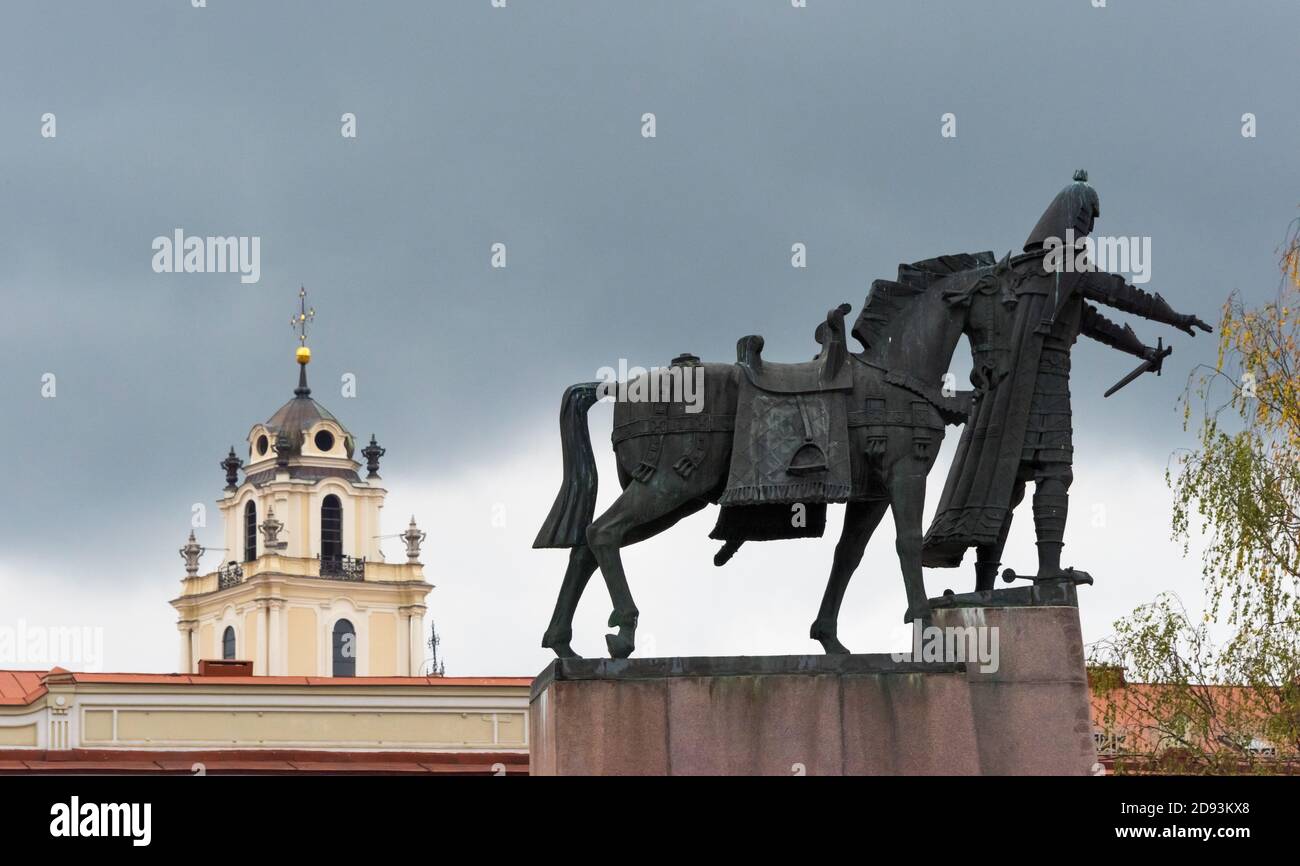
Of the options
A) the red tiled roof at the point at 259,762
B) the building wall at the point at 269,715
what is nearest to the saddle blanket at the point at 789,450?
the red tiled roof at the point at 259,762

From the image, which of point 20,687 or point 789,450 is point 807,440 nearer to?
point 789,450

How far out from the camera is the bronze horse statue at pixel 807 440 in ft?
50.3

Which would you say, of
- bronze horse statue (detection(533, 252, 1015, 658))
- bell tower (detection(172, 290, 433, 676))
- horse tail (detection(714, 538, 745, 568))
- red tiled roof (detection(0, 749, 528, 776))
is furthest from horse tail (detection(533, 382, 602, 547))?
bell tower (detection(172, 290, 433, 676))

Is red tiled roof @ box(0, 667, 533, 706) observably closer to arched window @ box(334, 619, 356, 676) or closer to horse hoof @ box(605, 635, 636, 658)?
horse hoof @ box(605, 635, 636, 658)

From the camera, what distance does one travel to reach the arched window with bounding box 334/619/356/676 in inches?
4990

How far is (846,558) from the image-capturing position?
15.9 meters

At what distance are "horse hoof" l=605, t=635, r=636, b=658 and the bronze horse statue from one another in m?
0.01

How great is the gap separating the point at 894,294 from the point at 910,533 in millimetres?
1605

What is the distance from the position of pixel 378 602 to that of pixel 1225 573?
105 meters

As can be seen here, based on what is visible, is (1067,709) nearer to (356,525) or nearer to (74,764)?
(74,764)

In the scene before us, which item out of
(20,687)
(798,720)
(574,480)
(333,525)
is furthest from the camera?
(333,525)

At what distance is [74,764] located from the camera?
40.9m
